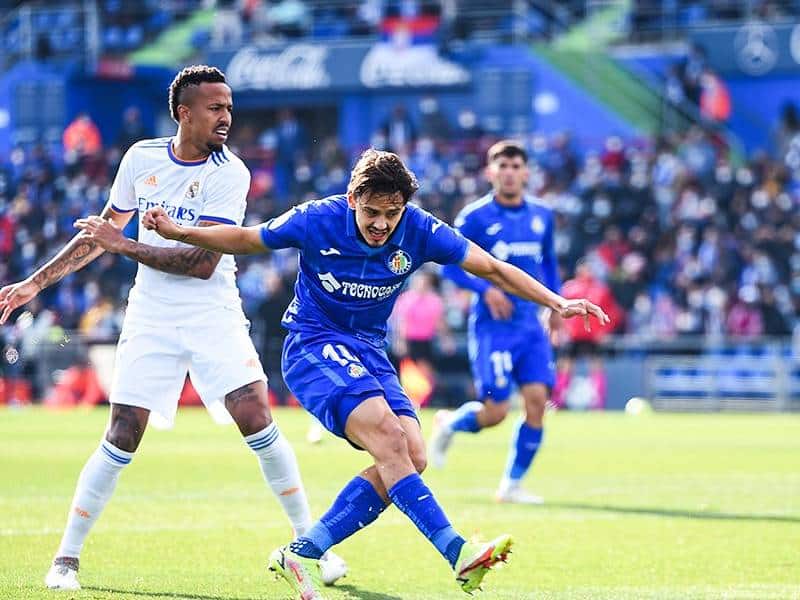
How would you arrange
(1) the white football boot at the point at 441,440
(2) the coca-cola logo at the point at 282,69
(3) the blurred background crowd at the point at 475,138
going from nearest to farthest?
(1) the white football boot at the point at 441,440, (3) the blurred background crowd at the point at 475,138, (2) the coca-cola logo at the point at 282,69

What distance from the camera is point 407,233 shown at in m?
7.64

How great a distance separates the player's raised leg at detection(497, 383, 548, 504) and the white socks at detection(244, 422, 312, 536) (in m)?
4.08

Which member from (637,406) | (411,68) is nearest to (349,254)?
(637,406)

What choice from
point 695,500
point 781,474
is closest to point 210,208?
point 695,500

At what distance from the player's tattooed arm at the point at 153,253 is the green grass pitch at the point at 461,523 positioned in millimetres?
1595

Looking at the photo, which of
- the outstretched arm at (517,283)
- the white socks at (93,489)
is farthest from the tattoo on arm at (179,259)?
the outstretched arm at (517,283)

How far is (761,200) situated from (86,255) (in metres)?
22.0

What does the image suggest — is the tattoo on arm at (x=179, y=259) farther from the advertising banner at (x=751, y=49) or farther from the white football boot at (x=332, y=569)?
the advertising banner at (x=751, y=49)

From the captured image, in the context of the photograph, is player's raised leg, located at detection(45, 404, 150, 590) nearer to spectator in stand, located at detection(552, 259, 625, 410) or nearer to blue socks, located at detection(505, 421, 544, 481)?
blue socks, located at detection(505, 421, 544, 481)

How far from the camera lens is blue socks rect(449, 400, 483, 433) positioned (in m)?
13.6

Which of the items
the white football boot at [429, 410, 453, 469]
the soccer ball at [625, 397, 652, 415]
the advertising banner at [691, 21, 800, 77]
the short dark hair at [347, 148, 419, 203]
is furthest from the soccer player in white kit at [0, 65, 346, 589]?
the advertising banner at [691, 21, 800, 77]

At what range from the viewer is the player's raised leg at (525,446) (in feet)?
41.2

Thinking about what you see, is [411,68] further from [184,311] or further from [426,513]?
[426,513]

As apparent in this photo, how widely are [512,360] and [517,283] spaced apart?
5216 millimetres
